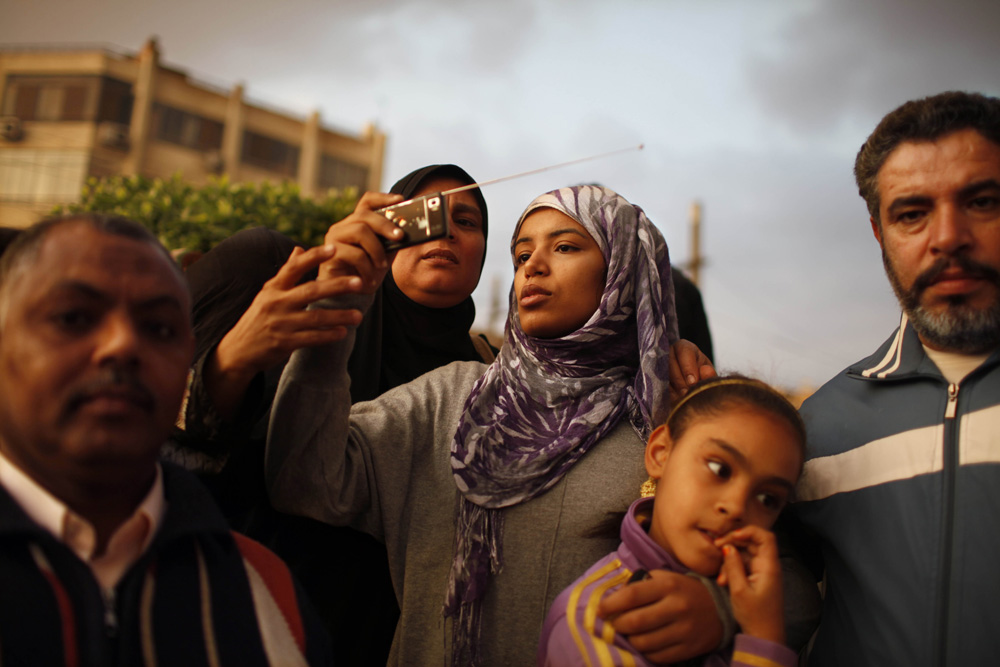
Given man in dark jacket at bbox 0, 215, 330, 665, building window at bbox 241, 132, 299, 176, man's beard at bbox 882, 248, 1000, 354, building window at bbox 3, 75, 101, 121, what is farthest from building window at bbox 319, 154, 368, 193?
man in dark jacket at bbox 0, 215, 330, 665

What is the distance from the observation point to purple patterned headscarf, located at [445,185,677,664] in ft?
7.00

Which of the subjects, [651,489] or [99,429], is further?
[651,489]

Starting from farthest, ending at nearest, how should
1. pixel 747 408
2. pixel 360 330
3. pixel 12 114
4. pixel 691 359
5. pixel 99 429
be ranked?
pixel 12 114 < pixel 360 330 < pixel 691 359 < pixel 747 408 < pixel 99 429

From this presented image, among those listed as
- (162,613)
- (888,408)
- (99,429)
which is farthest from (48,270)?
(888,408)

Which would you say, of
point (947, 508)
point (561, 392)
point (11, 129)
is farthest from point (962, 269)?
point (11, 129)

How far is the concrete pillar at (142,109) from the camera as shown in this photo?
2495 centimetres

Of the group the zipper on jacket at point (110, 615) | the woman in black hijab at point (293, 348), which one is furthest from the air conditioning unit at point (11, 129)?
Result: the zipper on jacket at point (110, 615)

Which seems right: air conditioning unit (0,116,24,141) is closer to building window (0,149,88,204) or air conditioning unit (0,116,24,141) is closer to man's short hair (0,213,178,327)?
building window (0,149,88,204)

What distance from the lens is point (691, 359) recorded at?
234 cm

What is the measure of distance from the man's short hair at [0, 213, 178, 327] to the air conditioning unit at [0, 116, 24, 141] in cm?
2989

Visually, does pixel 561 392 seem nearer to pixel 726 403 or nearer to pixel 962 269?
pixel 726 403

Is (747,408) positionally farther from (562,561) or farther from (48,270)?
(48,270)

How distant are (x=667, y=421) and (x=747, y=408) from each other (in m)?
0.27

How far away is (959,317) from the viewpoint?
1962 mm
